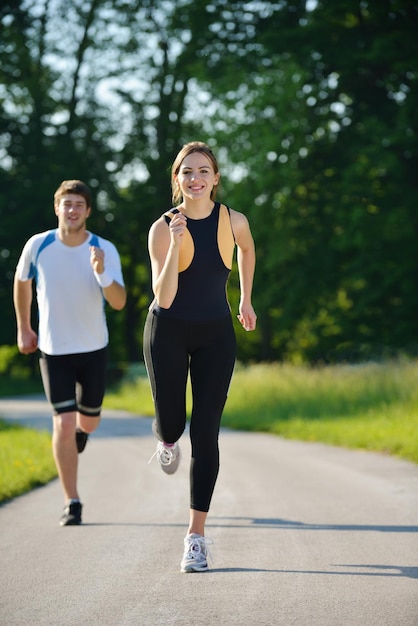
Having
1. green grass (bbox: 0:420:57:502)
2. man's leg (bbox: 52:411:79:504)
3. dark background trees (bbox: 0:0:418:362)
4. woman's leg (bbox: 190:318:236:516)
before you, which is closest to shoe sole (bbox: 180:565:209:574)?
woman's leg (bbox: 190:318:236:516)

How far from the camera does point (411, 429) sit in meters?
14.3

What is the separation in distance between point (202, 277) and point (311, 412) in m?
14.4

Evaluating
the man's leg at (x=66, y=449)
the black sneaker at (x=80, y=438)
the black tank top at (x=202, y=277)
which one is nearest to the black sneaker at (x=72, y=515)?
the man's leg at (x=66, y=449)

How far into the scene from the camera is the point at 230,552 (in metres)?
6.35

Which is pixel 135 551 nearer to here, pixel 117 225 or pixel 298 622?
pixel 298 622

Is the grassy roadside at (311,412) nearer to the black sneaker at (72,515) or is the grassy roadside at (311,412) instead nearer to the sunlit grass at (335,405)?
the sunlit grass at (335,405)

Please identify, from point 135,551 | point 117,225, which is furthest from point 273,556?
point 117,225

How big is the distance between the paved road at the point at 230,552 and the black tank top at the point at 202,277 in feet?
4.31

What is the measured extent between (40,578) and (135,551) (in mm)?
887

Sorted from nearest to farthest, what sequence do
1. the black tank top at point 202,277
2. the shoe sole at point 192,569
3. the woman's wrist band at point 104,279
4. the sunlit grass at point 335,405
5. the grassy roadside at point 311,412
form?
the shoe sole at point 192,569, the black tank top at point 202,277, the woman's wrist band at point 104,279, the grassy roadside at point 311,412, the sunlit grass at point 335,405

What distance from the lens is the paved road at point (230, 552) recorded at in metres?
4.78

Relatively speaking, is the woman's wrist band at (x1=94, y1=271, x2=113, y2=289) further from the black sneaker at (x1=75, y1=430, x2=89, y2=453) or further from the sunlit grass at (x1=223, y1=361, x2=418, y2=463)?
the sunlit grass at (x1=223, y1=361, x2=418, y2=463)

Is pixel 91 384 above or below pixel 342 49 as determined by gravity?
below

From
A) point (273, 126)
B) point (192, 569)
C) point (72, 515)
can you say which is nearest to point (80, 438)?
point (72, 515)
